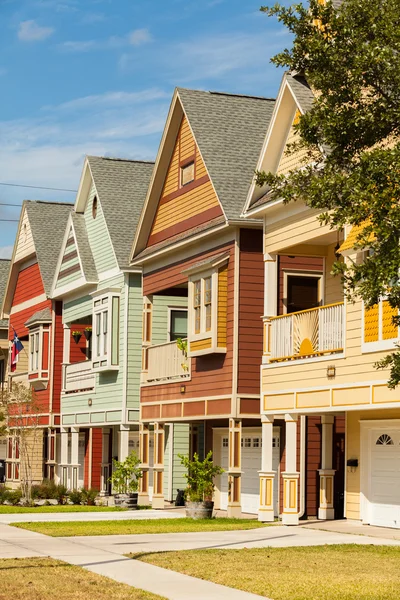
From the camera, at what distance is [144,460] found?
35500 millimetres

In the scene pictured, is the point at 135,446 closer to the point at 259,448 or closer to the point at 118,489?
the point at 118,489

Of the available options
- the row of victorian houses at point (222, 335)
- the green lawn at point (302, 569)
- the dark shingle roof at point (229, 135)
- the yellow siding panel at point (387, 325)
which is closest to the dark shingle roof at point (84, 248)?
the row of victorian houses at point (222, 335)

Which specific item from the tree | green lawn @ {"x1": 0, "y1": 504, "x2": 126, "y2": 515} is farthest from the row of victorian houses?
the tree

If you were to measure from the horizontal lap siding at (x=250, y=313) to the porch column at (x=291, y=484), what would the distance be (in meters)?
2.67

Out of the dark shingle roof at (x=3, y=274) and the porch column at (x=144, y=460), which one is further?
the dark shingle roof at (x=3, y=274)

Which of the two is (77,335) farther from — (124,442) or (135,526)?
(135,526)

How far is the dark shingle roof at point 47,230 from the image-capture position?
47094 mm

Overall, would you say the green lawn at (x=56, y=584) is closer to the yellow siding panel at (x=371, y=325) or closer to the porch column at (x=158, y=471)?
the yellow siding panel at (x=371, y=325)

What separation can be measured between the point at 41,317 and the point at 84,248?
18.5 ft

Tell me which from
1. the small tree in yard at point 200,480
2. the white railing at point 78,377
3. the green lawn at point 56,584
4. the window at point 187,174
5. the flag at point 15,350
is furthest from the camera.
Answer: the flag at point 15,350

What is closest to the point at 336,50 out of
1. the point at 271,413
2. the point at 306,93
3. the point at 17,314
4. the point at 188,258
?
the point at 306,93

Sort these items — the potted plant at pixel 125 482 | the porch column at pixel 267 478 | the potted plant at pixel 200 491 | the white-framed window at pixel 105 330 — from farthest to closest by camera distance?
the white-framed window at pixel 105 330 < the potted plant at pixel 125 482 < the potted plant at pixel 200 491 < the porch column at pixel 267 478

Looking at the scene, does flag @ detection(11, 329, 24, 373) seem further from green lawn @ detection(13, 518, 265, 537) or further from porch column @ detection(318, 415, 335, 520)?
porch column @ detection(318, 415, 335, 520)

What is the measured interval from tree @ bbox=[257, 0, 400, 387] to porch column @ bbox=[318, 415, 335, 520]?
13419 millimetres
